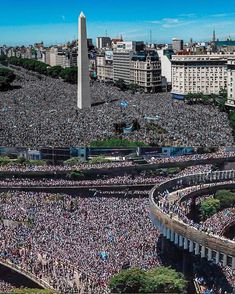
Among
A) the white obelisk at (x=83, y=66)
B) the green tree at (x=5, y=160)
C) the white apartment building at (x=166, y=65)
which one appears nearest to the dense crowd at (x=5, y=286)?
the green tree at (x=5, y=160)

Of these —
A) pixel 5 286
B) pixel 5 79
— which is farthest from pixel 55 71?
pixel 5 286

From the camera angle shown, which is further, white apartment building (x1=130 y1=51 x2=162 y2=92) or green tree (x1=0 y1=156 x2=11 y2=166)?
white apartment building (x1=130 y1=51 x2=162 y2=92)

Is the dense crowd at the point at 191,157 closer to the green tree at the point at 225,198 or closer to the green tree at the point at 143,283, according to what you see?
the green tree at the point at 225,198

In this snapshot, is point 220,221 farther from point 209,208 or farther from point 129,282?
point 129,282

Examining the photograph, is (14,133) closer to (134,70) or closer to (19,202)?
(19,202)

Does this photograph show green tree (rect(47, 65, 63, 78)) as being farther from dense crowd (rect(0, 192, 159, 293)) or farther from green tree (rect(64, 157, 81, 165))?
dense crowd (rect(0, 192, 159, 293))

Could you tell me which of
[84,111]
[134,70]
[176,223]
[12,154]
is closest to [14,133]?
[12,154]

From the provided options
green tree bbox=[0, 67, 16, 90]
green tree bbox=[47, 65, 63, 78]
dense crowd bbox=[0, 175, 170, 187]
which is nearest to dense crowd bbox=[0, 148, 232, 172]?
dense crowd bbox=[0, 175, 170, 187]
